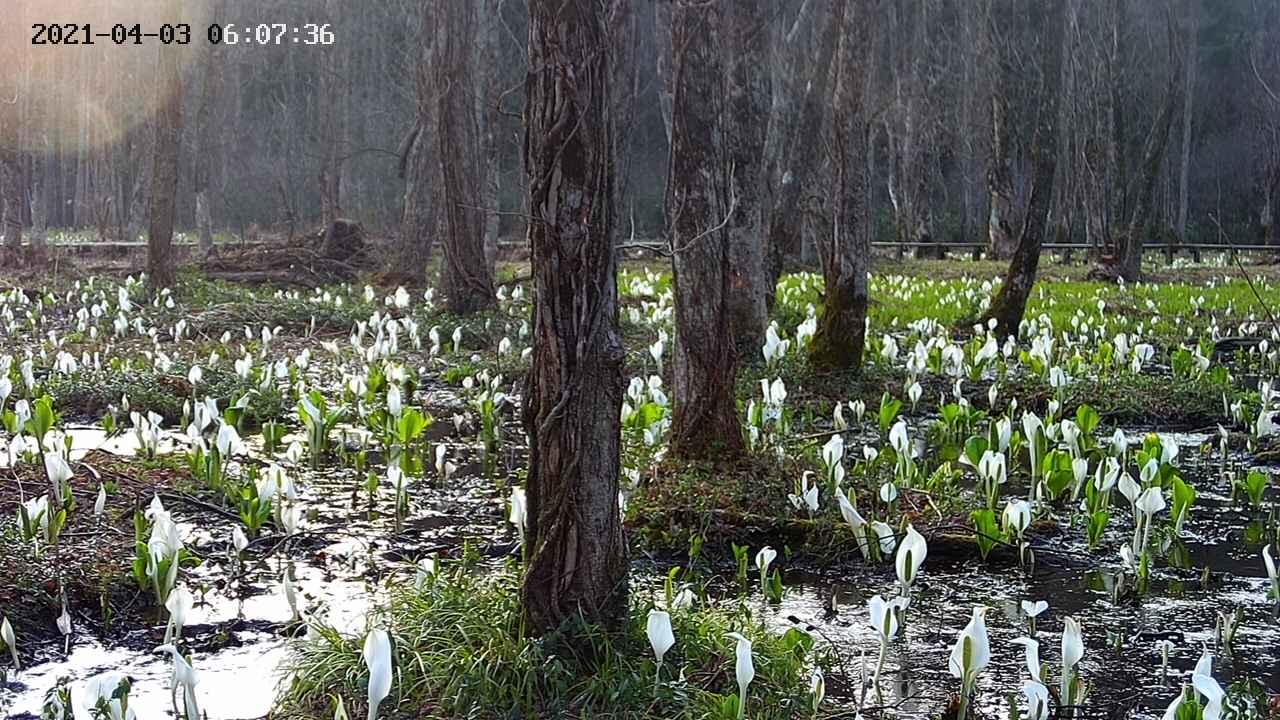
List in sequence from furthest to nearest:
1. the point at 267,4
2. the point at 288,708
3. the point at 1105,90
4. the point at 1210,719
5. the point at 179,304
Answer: the point at 267,4 < the point at 1105,90 < the point at 179,304 < the point at 288,708 < the point at 1210,719

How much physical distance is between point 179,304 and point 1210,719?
12.1 metres

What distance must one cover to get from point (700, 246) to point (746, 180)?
1.94 metres

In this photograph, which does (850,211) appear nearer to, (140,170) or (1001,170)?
(1001,170)

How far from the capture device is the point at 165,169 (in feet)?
49.6

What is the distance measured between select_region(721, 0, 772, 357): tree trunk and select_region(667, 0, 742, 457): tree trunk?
0.88 meters

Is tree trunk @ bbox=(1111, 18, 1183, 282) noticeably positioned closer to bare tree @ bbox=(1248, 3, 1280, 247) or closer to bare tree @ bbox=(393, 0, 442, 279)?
bare tree @ bbox=(393, 0, 442, 279)

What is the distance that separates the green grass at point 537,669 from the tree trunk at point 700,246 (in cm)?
207

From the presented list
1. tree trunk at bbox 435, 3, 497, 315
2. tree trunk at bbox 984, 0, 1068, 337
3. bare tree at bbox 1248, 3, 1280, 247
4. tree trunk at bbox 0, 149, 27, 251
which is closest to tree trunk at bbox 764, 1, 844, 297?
tree trunk at bbox 984, 0, 1068, 337

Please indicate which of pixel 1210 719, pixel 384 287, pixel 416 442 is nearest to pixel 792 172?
pixel 384 287

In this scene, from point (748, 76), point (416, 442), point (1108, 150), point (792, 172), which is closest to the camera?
point (416, 442)

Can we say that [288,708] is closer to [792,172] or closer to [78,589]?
[78,589]

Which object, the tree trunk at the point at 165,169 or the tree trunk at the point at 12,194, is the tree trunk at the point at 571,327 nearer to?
the tree trunk at the point at 165,169

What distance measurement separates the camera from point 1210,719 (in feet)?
9.46

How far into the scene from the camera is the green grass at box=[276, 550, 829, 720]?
3.49 meters
